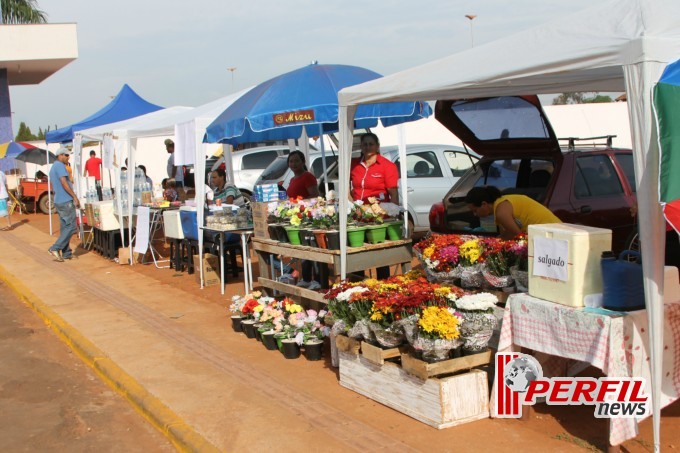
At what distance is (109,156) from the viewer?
15.4 m

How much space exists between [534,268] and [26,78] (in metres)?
35.7

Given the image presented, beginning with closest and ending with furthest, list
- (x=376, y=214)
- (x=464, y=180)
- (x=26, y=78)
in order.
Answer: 1. (x=376, y=214)
2. (x=464, y=180)
3. (x=26, y=78)

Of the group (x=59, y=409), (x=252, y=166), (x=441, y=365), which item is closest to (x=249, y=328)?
(x=59, y=409)

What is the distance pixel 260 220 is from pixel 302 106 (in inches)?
55.9

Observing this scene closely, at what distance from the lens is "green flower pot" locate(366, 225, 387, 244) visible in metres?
7.86

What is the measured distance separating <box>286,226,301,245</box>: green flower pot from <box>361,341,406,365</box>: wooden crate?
2.48 meters

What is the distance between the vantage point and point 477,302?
559cm

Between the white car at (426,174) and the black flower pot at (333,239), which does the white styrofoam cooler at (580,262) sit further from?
the white car at (426,174)

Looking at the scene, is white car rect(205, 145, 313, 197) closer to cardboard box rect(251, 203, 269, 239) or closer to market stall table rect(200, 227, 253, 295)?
market stall table rect(200, 227, 253, 295)

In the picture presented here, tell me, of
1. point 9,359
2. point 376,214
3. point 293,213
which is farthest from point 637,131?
point 9,359

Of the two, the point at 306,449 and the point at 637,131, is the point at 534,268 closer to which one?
the point at 637,131

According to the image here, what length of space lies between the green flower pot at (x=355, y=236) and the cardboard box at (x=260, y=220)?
1544mm

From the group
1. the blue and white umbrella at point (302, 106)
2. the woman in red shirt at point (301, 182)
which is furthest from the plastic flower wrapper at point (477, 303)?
the woman in red shirt at point (301, 182)

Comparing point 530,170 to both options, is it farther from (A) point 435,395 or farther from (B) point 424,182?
(B) point 424,182
